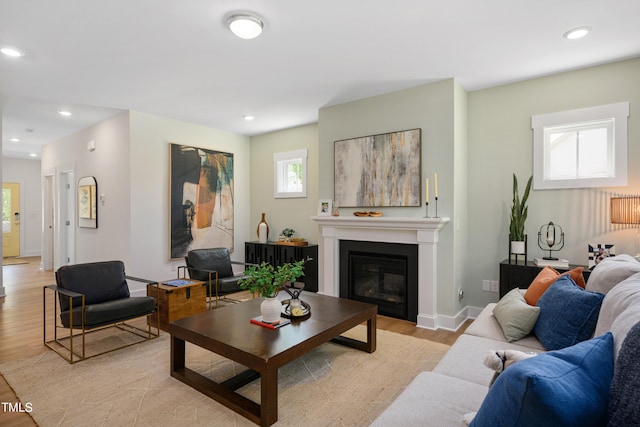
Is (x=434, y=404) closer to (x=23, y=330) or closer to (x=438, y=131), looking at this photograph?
(x=438, y=131)

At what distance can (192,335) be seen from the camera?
7.59 ft

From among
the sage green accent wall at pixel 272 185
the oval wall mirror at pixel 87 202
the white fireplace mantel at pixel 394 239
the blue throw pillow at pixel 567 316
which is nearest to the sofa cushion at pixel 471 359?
the blue throw pillow at pixel 567 316

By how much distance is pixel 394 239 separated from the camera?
393cm

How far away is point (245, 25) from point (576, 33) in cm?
253

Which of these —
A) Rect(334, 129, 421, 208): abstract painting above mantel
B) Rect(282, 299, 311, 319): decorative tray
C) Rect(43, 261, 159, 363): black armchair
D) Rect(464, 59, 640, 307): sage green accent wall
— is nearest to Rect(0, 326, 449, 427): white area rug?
Rect(43, 261, 159, 363): black armchair

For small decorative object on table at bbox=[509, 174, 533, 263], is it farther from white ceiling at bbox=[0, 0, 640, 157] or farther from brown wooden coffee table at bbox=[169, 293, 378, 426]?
brown wooden coffee table at bbox=[169, 293, 378, 426]

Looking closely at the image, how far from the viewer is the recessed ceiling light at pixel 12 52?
2.97 m

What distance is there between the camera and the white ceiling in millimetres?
2402

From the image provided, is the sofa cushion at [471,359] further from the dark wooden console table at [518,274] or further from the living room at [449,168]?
the living room at [449,168]

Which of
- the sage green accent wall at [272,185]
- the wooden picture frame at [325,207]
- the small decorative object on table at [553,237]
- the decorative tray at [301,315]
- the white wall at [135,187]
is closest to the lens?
the decorative tray at [301,315]

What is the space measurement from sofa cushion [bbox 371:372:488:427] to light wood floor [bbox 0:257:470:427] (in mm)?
1770

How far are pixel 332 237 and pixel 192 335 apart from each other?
93.7 inches

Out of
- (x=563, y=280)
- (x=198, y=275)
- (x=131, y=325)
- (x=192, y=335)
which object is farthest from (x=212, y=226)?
(x=563, y=280)

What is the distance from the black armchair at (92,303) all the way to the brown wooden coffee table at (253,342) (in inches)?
31.5
